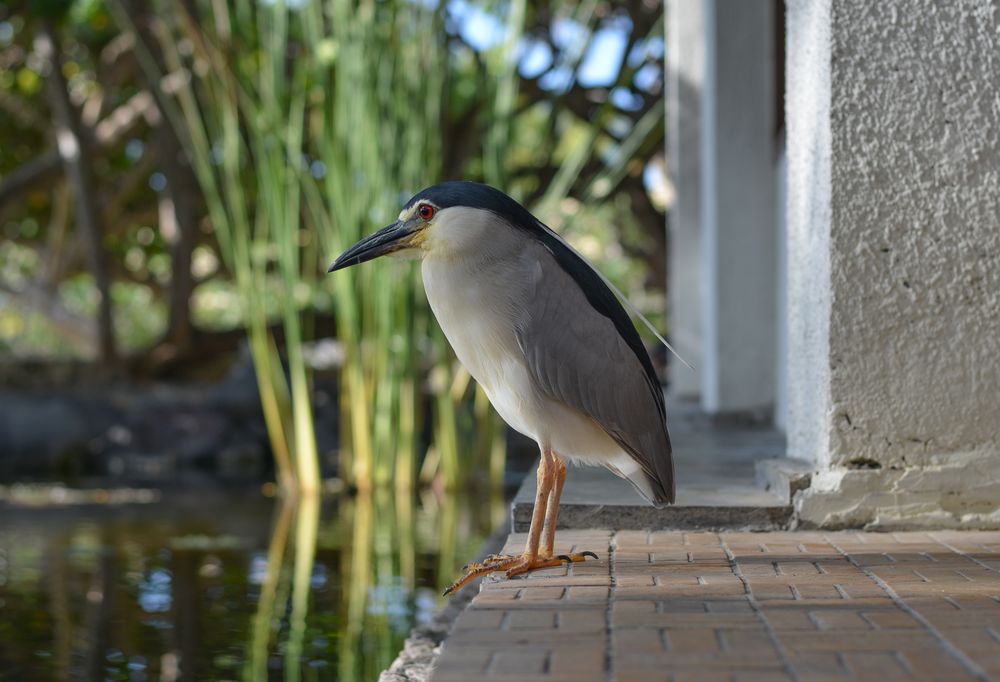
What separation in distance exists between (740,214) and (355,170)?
6.82ft

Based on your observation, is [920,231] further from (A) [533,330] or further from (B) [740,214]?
(B) [740,214]

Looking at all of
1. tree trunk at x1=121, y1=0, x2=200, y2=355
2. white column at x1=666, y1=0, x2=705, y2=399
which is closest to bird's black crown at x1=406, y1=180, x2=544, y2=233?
white column at x1=666, y1=0, x2=705, y2=399

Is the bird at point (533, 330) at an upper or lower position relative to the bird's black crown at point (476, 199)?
lower

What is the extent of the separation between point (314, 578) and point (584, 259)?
2.59m

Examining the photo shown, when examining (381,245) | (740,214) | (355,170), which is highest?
(355,170)

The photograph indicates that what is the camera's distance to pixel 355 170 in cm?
715

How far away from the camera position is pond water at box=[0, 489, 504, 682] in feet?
12.4

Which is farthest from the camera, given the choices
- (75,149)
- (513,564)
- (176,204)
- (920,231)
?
(176,204)

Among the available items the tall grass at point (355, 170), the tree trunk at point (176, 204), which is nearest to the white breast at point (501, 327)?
the tall grass at point (355, 170)

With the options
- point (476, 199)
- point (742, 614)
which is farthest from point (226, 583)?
point (742, 614)

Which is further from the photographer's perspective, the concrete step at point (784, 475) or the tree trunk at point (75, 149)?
the tree trunk at point (75, 149)

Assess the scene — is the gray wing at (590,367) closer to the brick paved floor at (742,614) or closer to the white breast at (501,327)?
the white breast at (501,327)

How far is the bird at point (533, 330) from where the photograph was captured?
2693 millimetres

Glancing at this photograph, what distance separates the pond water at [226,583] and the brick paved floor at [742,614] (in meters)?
1.12
